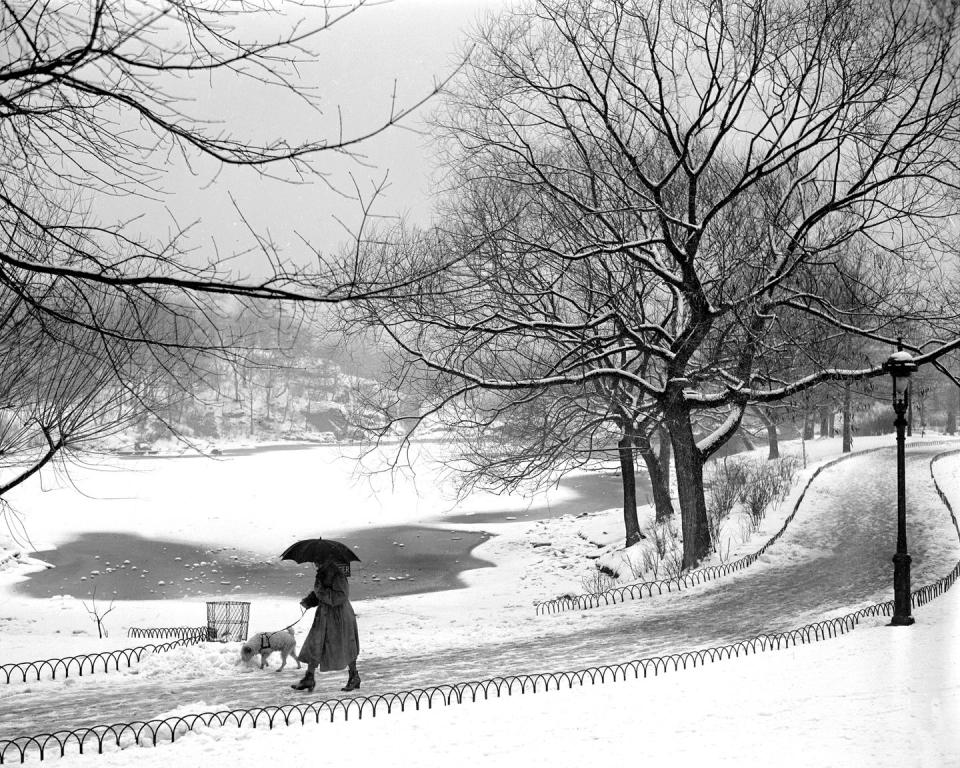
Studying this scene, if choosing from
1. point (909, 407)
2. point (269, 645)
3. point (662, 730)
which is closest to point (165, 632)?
point (269, 645)

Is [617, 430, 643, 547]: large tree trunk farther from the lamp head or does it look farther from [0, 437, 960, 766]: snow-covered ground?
the lamp head

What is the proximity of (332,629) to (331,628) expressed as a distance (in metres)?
0.02

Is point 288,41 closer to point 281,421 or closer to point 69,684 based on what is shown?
point 69,684

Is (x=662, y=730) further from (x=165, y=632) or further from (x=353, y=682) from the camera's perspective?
(x=165, y=632)

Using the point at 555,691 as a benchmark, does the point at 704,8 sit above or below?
above

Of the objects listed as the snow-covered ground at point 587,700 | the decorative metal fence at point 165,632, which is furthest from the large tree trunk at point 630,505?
the decorative metal fence at point 165,632

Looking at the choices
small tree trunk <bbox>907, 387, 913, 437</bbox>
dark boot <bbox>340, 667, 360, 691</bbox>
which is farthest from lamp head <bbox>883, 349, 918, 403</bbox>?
dark boot <bbox>340, 667, 360, 691</bbox>

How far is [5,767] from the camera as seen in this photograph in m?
6.72

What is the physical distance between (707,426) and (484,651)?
27829mm

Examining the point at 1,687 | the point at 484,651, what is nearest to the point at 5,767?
the point at 1,687

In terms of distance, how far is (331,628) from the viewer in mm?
10102

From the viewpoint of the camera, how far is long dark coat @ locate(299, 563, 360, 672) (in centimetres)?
1009

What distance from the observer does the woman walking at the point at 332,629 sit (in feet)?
33.1

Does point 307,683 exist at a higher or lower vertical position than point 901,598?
lower
